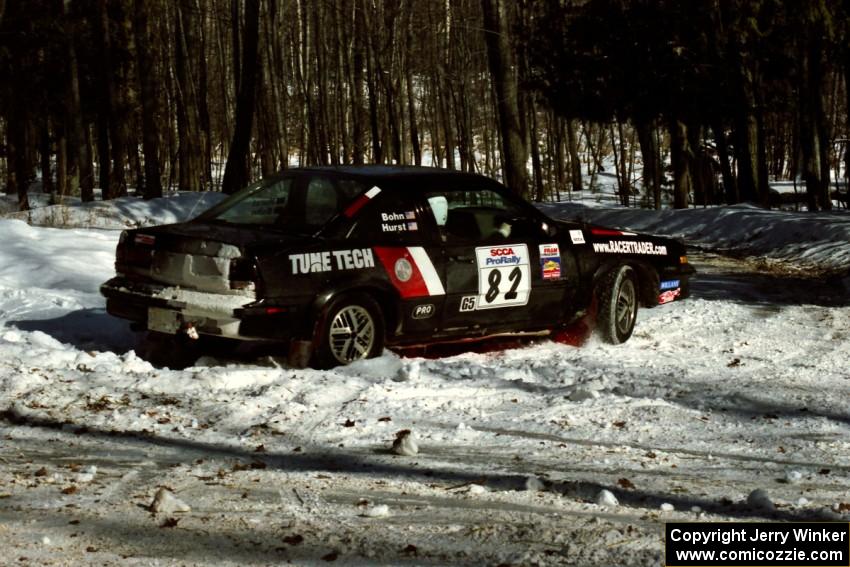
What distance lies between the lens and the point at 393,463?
5648 millimetres

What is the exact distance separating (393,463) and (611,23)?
25.7 m

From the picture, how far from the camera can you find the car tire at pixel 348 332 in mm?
7695

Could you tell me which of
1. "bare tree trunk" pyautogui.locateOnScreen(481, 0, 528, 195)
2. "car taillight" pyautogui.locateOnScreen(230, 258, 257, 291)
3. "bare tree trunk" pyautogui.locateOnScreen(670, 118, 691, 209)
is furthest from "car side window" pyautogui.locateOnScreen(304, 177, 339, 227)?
"bare tree trunk" pyautogui.locateOnScreen(670, 118, 691, 209)

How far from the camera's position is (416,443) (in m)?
5.99

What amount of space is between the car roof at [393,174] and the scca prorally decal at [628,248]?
1.16 meters

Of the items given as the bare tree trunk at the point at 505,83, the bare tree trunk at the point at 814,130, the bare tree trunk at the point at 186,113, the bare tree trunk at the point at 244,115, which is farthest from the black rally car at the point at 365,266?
the bare tree trunk at the point at 186,113

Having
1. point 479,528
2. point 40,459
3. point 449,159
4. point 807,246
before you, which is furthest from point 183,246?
point 449,159

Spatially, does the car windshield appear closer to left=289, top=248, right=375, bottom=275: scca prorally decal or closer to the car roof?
the car roof

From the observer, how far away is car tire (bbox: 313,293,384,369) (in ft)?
25.2

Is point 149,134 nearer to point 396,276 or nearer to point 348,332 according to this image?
point 396,276

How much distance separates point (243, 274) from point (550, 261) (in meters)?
2.75

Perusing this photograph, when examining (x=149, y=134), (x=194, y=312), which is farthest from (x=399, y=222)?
(x=149, y=134)

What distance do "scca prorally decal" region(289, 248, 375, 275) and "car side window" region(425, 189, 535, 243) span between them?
777 mm

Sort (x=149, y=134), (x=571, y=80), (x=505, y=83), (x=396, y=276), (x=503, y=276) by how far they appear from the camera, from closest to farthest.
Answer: (x=396, y=276)
(x=503, y=276)
(x=505, y=83)
(x=149, y=134)
(x=571, y=80)
